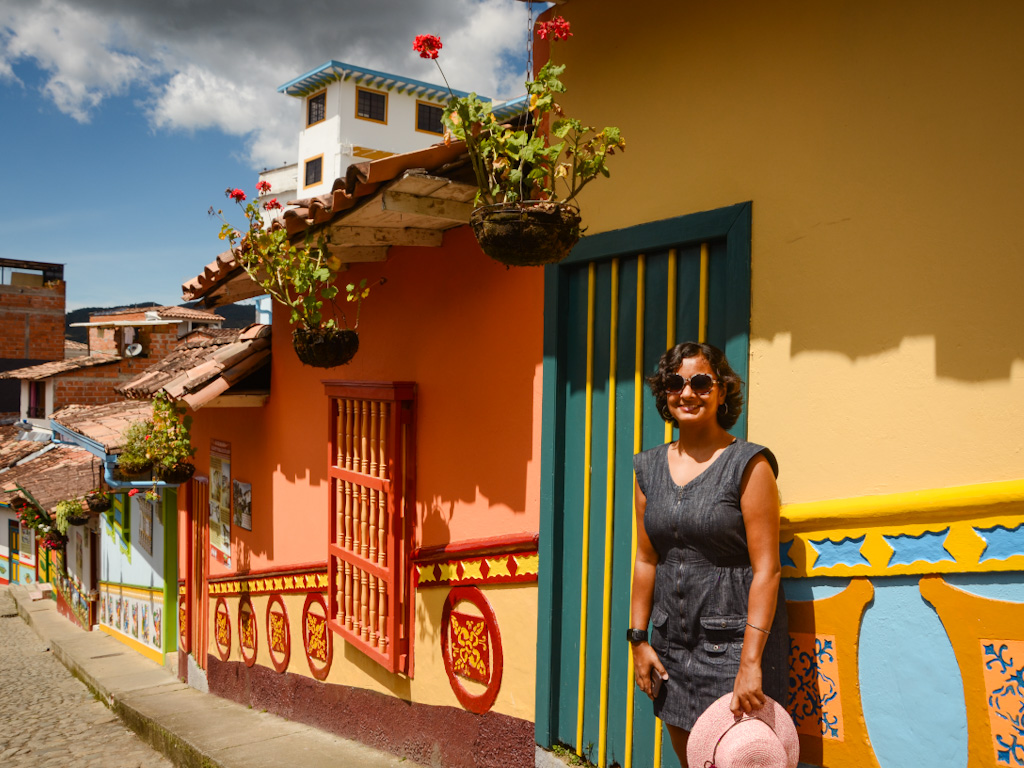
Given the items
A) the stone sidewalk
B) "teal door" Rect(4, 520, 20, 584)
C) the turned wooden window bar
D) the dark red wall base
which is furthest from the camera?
"teal door" Rect(4, 520, 20, 584)

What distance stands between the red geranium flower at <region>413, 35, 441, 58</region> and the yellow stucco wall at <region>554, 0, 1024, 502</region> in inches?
39.3

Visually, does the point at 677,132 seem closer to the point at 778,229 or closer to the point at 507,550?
the point at 778,229

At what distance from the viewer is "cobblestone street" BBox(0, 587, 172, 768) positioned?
695 centimetres

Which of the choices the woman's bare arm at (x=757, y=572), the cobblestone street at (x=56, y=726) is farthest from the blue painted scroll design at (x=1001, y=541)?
the cobblestone street at (x=56, y=726)

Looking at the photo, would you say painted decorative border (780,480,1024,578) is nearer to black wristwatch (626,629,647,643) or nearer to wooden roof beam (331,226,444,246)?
black wristwatch (626,629,647,643)

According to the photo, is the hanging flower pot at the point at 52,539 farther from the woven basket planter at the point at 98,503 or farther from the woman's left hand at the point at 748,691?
the woman's left hand at the point at 748,691

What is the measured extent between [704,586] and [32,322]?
38.2 metres

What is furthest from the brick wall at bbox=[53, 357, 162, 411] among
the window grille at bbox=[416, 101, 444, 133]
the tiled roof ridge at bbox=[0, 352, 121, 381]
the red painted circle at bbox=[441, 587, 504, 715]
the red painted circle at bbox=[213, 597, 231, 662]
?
the red painted circle at bbox=[441, 587, 504, 715]

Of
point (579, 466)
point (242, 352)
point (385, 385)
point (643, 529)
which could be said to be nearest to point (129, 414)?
point (242, 352)

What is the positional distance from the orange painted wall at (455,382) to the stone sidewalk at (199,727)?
4.61 feet

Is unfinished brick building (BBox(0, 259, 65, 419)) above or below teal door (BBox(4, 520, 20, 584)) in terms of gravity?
above

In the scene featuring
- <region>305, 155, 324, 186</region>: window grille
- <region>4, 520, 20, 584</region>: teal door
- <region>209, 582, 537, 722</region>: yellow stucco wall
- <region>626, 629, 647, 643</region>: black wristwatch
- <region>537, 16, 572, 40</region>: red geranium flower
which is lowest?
<region>4, 520, 20, 584</region>: teal door

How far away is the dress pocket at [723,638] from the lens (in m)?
2.55

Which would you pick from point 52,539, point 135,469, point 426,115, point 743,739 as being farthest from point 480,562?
point 426,115
